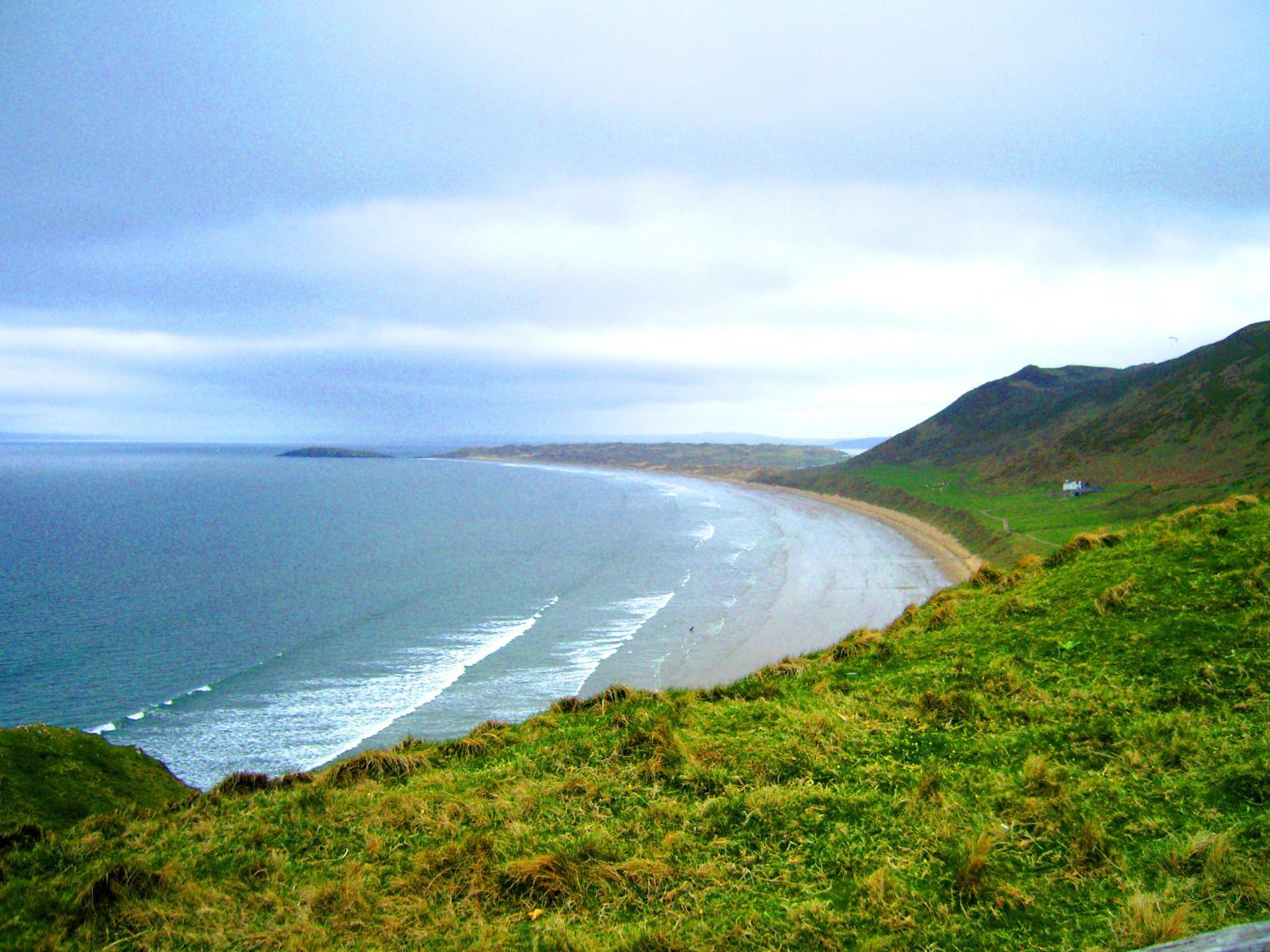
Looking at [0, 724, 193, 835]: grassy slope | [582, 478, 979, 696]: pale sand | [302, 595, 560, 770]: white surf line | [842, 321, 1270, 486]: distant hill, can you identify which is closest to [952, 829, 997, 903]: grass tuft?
[0, 724, 193, 835]: grassy slope

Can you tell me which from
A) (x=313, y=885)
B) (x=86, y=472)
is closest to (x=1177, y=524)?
(x=313, y=885)

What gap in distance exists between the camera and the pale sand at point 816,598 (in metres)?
29.5

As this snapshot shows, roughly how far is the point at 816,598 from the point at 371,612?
26.6m

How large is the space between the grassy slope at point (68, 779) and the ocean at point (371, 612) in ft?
36.0

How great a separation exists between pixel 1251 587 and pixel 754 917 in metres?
9.17

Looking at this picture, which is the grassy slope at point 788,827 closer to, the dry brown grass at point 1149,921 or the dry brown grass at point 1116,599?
the dry brown grass at point 1149,921

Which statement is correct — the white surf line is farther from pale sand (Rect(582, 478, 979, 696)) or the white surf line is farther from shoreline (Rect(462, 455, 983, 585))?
shoreline (Rect(462, 455, 983, 585))

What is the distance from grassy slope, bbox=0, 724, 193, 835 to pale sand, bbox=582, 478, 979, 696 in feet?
55.4

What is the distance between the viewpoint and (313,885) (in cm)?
604

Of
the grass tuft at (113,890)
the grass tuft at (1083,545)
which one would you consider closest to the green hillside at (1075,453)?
the grass tuft at (1083,545)

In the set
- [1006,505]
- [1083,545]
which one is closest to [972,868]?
[1083,545]

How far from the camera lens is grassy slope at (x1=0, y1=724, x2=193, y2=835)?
8.03 meters

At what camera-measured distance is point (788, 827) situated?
641cm

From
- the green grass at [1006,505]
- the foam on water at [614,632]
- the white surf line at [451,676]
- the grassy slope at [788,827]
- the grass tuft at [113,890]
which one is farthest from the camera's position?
the green grass at [1006,505]
